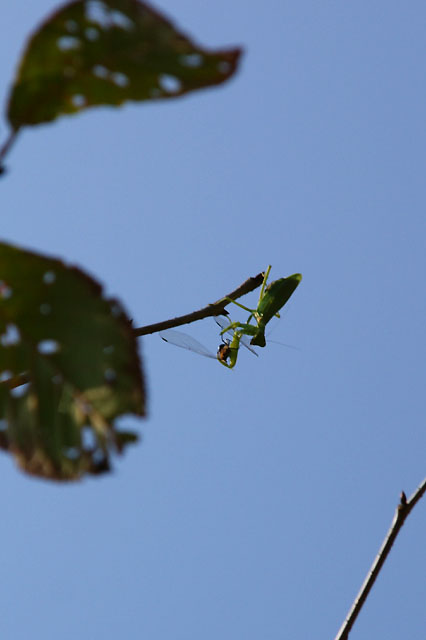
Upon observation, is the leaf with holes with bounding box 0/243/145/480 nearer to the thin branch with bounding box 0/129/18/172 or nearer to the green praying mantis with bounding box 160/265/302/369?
the thin branch with bounding box 0/129/18/172

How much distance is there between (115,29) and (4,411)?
86 cm

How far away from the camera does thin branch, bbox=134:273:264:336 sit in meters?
3.33

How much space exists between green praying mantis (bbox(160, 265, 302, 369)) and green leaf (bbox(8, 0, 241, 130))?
3.81 meters

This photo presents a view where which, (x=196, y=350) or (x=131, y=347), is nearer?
(x=131, y=347)

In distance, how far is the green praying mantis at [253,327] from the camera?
5453 mm

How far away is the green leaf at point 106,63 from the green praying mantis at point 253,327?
3810 millimetres

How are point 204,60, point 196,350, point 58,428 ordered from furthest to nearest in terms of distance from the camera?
point 196,350 → point 58,428 → point 204,60

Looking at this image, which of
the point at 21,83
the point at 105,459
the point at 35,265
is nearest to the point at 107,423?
the point at 105,459

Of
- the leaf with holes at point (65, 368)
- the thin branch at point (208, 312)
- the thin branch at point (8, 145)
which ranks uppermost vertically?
the thin branch at point (208, 312)

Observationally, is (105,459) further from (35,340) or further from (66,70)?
(66,70)

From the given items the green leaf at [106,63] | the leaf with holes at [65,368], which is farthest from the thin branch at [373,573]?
the green leaf at [106,63]

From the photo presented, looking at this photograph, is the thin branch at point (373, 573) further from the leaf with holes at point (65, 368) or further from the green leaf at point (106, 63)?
the green leaf at point (106, 63)

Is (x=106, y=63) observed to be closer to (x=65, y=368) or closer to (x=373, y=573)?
(x=65, y=368)

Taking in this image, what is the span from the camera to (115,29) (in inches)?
58.6
